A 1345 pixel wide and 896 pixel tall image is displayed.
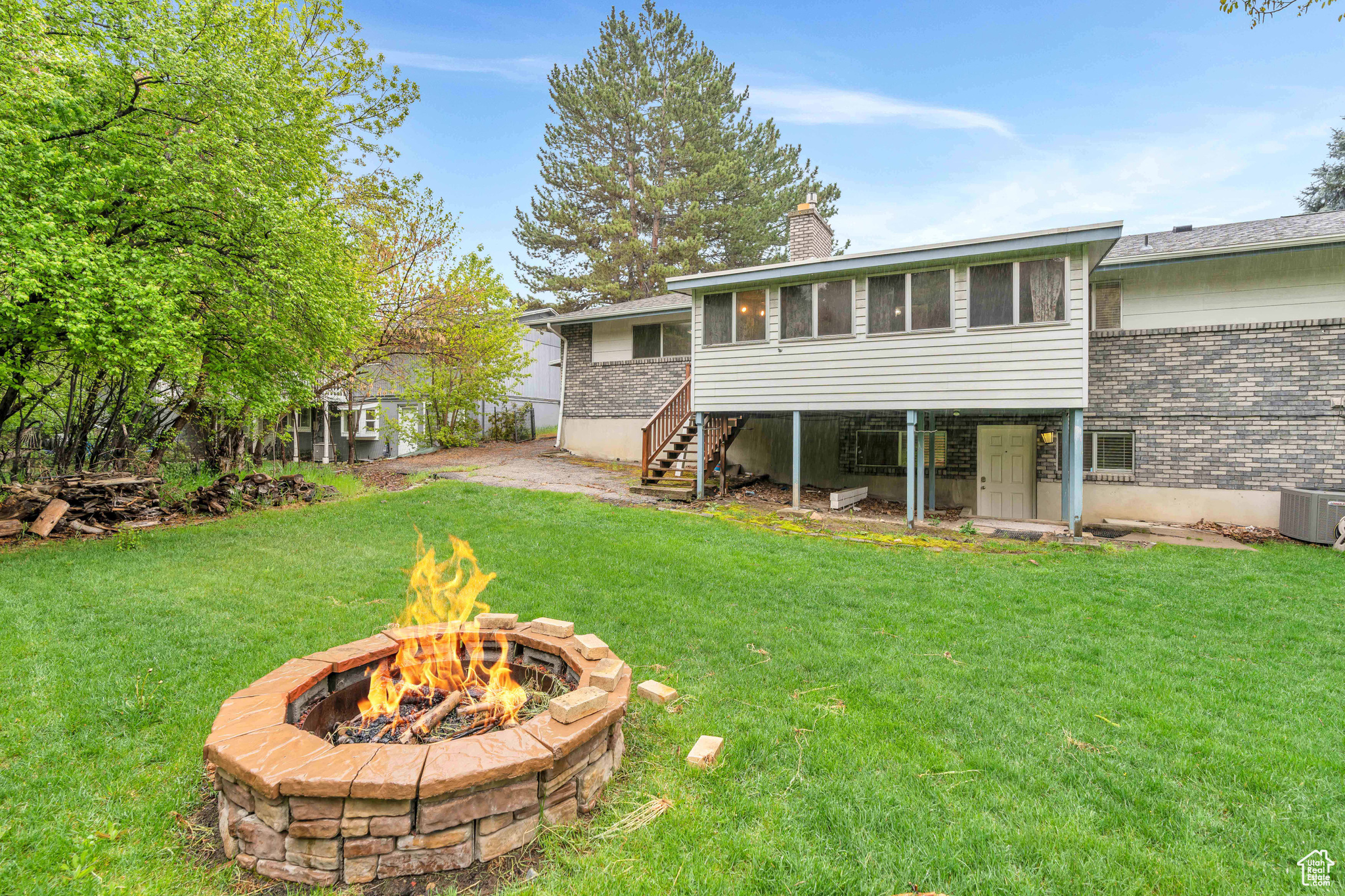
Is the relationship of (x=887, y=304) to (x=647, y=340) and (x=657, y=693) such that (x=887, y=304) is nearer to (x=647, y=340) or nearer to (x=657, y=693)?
(x=647, y=340)

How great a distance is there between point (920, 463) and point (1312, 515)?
17.5 feet

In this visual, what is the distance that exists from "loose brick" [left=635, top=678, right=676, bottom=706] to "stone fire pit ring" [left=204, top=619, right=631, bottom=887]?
85cm

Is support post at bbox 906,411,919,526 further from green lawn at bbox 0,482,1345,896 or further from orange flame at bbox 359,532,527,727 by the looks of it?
orange flame at bbox 359,532,527,727

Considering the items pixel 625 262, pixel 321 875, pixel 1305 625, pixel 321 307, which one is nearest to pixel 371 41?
pixel 321 307

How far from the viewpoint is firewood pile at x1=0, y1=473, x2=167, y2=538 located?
7.15m

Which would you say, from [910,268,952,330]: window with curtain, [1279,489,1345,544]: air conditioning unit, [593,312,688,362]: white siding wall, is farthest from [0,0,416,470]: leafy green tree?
[1279,489,1345,544]: air conditioning unit

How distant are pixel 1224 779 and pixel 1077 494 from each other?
689 centimetres

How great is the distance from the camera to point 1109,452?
10180mm

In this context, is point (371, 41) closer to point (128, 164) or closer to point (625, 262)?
point (128, 164)

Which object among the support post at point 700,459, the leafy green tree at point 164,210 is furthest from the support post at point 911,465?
the leafy green tree at point 164,210

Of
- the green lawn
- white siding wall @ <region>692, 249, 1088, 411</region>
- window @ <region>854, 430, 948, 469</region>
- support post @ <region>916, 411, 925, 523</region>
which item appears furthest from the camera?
window @ <region>854, 430, 948, 469</region>

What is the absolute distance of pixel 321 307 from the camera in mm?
8156

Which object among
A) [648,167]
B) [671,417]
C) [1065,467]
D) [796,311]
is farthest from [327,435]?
[1065,467]

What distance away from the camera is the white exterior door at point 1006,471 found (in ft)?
34.7
